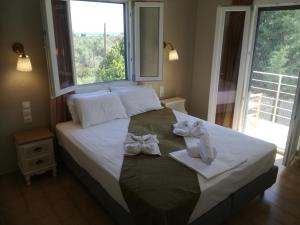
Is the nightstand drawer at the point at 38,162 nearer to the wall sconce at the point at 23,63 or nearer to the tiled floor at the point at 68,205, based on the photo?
the tiled floor at the point at 68,205

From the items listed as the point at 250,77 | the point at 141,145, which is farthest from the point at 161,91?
the point at 141,145

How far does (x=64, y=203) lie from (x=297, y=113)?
9.25ft

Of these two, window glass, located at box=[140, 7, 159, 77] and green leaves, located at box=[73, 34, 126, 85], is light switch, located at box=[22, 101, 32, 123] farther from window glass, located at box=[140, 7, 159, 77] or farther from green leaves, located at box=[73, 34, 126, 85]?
window glass, located at box=[140, 7, 159, 77]

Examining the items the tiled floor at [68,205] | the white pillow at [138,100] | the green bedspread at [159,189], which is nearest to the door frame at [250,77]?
the tiled floor at [68,205]

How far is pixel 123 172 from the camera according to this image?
6.37 ft

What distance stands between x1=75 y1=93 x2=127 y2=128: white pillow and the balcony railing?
2.21 meters

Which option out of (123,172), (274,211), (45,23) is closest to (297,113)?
(274,211)

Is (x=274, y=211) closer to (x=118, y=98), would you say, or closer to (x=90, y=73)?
(x=118, y=98)

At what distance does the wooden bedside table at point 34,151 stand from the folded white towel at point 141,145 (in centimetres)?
96

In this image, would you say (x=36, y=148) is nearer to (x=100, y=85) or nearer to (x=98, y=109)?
(x=98, y=109)

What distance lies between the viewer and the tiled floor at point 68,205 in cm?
223

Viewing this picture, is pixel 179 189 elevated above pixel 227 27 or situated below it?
below

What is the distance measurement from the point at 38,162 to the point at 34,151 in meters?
0.15

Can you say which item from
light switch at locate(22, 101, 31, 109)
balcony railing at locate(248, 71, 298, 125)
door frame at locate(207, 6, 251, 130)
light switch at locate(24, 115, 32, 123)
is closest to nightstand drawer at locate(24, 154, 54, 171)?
light switch at locate(24, 115, 32, 123)
